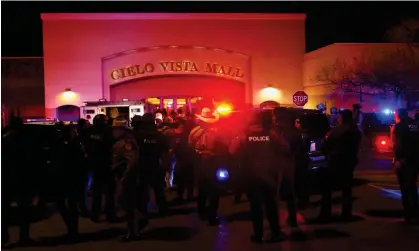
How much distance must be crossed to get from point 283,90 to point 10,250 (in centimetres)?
2208

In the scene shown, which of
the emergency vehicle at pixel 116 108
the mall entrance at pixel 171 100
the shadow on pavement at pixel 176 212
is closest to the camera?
the shadow on pavement at pixel 176 212

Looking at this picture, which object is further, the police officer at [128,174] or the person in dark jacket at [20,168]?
the police officer at [128,174]

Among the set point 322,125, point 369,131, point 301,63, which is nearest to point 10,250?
point 322,125

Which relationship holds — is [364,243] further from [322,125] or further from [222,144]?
[322,125]

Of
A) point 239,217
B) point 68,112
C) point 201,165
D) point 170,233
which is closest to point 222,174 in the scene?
point 201,165

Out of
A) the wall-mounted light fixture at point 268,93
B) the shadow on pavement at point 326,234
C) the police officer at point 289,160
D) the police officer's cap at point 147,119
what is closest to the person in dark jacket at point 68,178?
the police officer's cap at point 147,119

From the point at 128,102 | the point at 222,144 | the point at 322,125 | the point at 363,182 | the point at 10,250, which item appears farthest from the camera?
the point at 128,102

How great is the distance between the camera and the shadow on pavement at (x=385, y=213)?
8.93 m

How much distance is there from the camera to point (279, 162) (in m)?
7.64

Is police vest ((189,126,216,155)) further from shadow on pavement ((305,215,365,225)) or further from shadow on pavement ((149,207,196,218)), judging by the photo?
shadow on pavement ((305,215,365,225))

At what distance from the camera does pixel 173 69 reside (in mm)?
27453

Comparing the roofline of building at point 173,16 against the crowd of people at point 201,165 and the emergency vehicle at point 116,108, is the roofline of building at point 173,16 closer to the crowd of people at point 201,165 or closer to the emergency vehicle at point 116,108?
the emergency vehicle at point 116,108

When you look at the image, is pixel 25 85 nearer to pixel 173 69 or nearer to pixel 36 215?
pixel 173 69

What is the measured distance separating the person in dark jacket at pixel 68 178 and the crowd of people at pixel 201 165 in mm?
15
